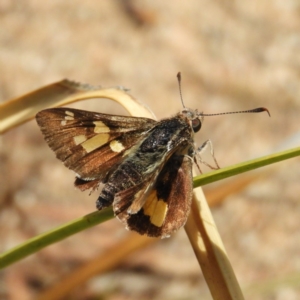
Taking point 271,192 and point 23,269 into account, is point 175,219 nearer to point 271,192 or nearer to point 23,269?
point 23,269

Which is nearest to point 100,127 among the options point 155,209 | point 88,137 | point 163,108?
point 88,137

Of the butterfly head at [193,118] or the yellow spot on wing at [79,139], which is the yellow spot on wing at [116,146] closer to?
the yellow spot on wing at [79,139]

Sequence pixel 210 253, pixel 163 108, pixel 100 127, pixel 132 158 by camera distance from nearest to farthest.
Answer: pixel 210 253, pixel 132 158, pixel 100 127, pixel 163 108

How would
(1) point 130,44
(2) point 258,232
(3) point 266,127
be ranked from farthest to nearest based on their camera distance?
(1) point 130,44, (3) point 266,127, (2) point 258,232

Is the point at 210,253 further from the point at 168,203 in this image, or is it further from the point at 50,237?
the point at 50,237

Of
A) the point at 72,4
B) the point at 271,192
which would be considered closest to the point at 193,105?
the point at 271,192

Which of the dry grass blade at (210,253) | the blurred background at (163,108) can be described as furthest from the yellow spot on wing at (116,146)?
the blurred background at (163,108)

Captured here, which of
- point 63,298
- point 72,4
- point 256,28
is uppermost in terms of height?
point 72,4

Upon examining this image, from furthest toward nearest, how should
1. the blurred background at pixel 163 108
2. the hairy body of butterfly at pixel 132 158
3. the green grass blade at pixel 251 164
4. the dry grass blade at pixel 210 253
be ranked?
the blurred background at pixel 163 108 < the hairy body of butterfly at pixel 132 158 < the dry grass blade at pixel 210 253 < the green grass blade at pixel 251 164
